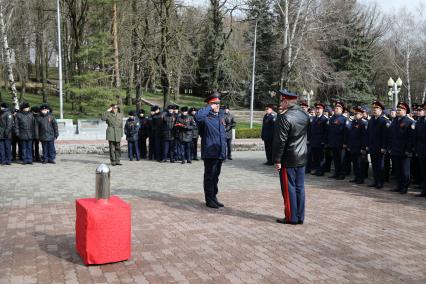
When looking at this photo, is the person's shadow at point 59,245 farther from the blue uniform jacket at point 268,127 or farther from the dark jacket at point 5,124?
the blue uniform jacket at point 268,127

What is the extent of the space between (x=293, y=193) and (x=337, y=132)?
5.33m

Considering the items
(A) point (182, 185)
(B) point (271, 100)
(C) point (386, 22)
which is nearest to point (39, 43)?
(B) point (271, 100)

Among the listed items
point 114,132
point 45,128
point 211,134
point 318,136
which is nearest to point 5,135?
point 45,128

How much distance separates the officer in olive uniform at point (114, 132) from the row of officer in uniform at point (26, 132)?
1.84 m

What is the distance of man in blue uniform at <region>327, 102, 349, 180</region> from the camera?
1152cm

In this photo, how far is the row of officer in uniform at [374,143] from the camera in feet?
31.6

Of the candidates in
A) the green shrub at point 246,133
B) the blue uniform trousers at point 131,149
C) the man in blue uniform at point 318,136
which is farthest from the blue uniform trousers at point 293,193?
the green shrub at point 246,133

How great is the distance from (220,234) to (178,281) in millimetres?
1777

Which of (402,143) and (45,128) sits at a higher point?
(402,143)

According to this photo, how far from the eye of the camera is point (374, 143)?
1030 cm

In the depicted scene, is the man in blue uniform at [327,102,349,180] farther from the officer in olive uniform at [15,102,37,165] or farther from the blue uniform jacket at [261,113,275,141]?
the officer in olive uniform at [15,102,37,165]

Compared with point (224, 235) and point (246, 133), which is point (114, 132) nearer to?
point (224, 235)

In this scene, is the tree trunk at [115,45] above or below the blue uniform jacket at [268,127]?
above

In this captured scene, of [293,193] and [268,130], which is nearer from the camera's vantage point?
[293,193]
